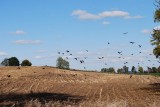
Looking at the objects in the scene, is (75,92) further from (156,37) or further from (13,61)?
(13,61)

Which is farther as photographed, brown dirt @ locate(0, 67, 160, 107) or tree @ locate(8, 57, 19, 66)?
tree @ locate(8, 57, 19, 66)

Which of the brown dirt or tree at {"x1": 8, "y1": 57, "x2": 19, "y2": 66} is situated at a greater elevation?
tree at {"x1": 8, "y1": 57, "x2": 19, "y2": 66}

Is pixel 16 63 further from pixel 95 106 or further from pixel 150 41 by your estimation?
pixel 95 106

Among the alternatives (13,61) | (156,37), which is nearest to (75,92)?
(156,37)

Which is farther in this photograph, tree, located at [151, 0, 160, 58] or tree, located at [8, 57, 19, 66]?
tree, located at [8, 57, 19, 66]

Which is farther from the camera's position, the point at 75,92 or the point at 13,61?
the point at 13,61

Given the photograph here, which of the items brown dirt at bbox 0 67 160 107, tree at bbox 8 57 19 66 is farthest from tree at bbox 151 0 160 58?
tree at bbox 8 57 19 66

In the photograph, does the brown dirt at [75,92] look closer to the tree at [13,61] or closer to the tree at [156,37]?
the tree at [156,37]

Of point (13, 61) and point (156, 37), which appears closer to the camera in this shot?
point (156, 37)

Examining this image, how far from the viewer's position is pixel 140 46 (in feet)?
125

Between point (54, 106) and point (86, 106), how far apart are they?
1.28 metres

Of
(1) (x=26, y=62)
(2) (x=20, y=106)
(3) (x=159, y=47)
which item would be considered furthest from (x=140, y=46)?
(1) (x=26, y=62)

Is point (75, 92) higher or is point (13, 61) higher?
point (13, 61)

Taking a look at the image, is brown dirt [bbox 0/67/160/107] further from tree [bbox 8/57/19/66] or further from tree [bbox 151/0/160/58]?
tree [bbox 8/57/19/66]
